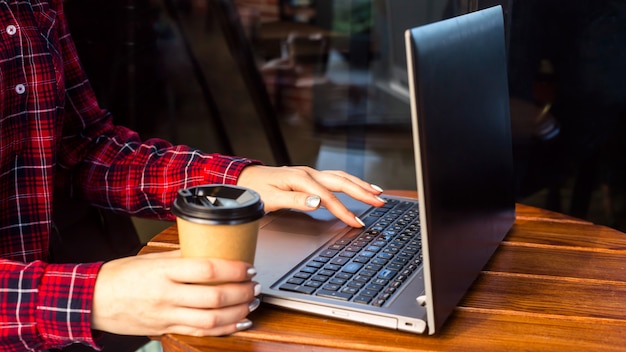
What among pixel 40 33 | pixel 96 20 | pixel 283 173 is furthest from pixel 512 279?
pixel 96 20

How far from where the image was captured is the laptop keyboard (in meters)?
0.98

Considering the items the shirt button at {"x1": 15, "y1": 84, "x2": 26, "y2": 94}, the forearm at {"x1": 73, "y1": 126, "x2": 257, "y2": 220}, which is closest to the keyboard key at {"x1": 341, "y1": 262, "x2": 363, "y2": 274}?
the forearm at {"x1": 73, "y1": 126, "x2": 257, "y2": 220}

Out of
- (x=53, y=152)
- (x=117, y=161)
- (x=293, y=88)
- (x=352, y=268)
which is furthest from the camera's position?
(x=293, y=88)

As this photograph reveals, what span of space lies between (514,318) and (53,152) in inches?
31.9

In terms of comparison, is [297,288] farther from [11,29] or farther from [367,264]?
[11,29]

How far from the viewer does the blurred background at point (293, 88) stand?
8.34 ft

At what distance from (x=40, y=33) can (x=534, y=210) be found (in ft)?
3.02

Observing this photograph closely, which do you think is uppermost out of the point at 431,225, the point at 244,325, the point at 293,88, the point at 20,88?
the point at 20,88

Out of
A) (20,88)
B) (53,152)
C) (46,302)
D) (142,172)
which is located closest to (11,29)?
(20,88)

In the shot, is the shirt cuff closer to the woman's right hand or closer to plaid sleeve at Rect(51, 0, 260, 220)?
the woman's right hand

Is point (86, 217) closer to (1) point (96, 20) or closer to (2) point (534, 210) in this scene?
(2) point (534, 210)

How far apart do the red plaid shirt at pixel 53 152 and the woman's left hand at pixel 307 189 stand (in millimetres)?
69

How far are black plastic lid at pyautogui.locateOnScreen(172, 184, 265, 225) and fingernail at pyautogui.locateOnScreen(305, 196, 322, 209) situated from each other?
0.36 metres

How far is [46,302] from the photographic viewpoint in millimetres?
959
